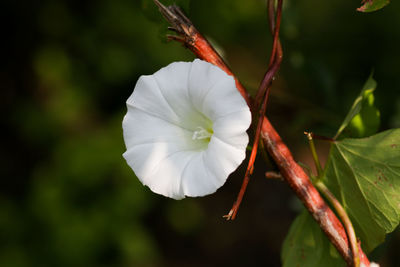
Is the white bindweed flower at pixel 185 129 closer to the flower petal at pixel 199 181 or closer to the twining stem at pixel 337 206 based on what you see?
the flower petal at pixel 199 181

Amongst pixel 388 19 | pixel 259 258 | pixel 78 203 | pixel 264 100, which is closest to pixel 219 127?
pixel 264 100

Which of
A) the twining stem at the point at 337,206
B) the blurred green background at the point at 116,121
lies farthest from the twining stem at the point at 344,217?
the blurred green background at the point at 116,121

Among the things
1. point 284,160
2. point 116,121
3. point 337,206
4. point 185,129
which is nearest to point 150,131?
point 185,129

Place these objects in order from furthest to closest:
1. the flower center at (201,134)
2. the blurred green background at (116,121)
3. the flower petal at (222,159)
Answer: the blurred green background at (116,121) < the flower center at (201,134) < the flower petal at (222,159)

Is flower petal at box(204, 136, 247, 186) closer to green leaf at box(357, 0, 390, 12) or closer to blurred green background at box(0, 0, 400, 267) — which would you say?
green leaf at box(357, 0, 390, 12)

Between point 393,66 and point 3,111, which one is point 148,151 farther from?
point 3,111

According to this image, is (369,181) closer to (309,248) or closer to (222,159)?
(309,248)

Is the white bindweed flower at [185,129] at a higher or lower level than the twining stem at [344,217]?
higher
